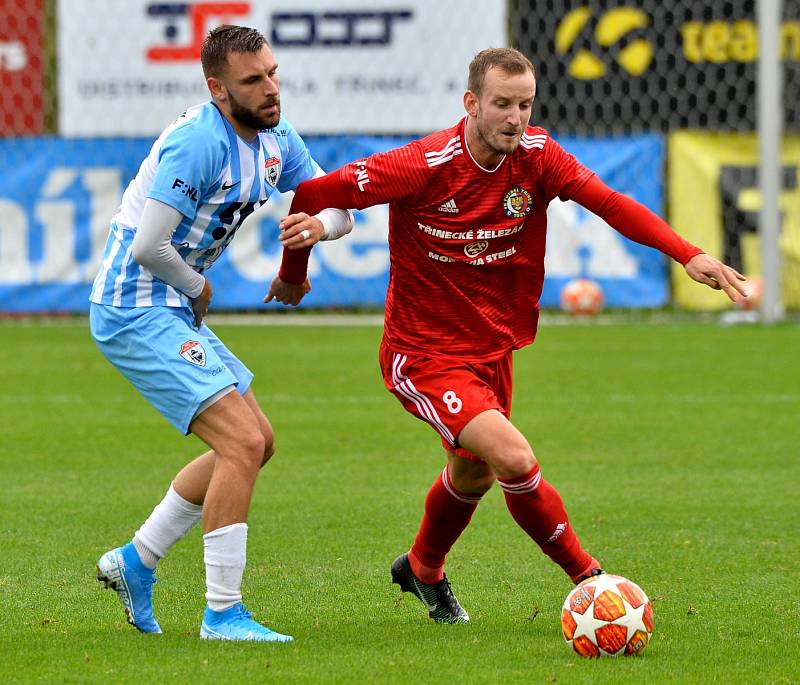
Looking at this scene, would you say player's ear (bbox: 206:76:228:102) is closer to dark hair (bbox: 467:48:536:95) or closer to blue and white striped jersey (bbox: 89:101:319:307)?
blue and white striped jersey (bbox: 89:101:319:307)

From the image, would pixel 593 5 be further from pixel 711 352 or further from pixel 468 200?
pixel 468 200

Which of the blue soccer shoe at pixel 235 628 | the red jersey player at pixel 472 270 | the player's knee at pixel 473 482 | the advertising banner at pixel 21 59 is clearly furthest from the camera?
the advertising banner at pixel 21 59

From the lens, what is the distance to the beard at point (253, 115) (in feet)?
16.6

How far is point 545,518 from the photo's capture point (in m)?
5.21

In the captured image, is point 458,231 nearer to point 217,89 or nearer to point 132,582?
point 217,89

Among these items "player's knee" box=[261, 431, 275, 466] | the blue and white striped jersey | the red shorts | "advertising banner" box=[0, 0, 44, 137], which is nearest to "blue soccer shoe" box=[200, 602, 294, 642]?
"player's knee" box=[261, 431, 275, 466]

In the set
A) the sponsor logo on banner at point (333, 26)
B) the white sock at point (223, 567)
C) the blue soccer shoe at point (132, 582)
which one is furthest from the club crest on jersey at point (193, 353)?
the sponsor logo on banner at point (333, 26)

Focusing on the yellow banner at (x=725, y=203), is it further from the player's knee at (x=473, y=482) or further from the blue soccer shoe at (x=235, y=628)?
the blue soccer shoe at (x=235, y=628)

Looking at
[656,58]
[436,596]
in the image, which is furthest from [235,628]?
[656,58]

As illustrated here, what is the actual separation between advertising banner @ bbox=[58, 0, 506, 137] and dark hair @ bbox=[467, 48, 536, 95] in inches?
486

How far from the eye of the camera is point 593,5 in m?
17.8

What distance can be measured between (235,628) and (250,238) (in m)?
12.2

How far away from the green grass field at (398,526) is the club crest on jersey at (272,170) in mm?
1524

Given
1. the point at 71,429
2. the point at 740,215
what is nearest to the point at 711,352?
the point at 740,215
